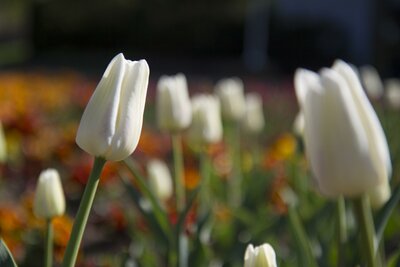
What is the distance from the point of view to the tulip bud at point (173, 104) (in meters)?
2.10

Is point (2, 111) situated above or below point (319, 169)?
below

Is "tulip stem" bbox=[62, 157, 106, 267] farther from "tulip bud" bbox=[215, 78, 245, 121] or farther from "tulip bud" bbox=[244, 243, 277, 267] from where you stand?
"tulip bud" bbox=[215, 78, 245, 121]

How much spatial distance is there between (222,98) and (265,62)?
610 inches

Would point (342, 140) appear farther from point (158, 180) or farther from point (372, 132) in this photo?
point (158, 180)

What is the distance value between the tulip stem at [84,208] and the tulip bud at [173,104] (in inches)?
35.8

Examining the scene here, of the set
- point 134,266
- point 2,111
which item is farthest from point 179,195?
point 2,111

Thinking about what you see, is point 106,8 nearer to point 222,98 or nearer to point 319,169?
point 222,98

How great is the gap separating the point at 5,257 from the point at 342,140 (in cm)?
53

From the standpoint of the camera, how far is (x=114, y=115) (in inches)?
45.8

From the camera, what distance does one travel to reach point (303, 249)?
1.68 meters

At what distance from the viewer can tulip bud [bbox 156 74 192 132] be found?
210cm

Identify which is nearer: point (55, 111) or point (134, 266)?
point (134, 266)

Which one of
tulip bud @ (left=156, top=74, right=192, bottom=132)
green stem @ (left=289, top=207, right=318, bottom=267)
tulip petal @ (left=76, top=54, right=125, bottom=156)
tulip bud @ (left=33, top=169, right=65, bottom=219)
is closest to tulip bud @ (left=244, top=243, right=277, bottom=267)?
tulip petal @ (left=76, top=54, right=125, bottom=156)

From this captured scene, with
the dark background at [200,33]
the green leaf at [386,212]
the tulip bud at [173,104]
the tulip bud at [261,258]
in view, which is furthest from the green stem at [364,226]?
the dark background at [200,33]
